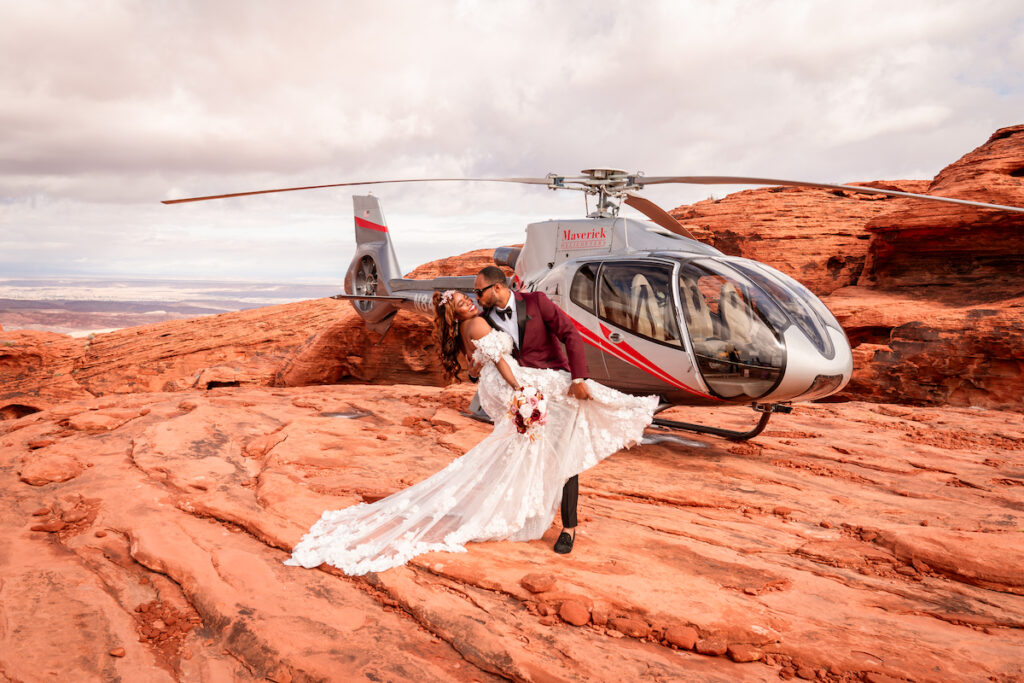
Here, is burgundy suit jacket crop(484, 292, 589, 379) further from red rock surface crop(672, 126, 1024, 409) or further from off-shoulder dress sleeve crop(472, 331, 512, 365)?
red rock surface crop(672, 126, 1024, 409)

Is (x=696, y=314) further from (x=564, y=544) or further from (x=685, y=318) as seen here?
(x=564, y=544)

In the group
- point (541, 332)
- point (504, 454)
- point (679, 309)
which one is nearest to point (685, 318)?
point (679, 309)

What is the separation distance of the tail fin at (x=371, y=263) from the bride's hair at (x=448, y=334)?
8037 mm

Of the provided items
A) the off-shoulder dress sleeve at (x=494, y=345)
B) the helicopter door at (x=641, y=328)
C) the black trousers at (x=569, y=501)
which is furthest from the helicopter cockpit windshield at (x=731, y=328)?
the off-shoulder dress sleeve at (x=494, y=345)

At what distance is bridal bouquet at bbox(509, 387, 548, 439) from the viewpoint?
3.59 metres

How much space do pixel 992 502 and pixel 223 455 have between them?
22.9 feet

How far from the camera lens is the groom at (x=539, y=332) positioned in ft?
11.8

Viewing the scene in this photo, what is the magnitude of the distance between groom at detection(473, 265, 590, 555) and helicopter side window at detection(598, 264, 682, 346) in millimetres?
1904

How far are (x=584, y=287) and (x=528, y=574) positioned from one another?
354 cm

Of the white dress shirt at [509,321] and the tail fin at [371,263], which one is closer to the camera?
the white dress shirt at [509,321]

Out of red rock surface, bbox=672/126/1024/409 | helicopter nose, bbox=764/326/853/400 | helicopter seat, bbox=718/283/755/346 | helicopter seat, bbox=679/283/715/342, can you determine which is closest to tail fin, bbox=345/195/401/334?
helicopter seat, bbox=679/283/715/342

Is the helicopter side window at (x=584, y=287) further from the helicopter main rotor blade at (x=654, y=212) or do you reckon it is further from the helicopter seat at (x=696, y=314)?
the helicopter main rotor blade at (x=654, y=212)

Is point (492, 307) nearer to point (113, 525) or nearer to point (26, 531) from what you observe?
point (113, 525)

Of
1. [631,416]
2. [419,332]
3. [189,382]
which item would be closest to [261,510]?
[631,416]
